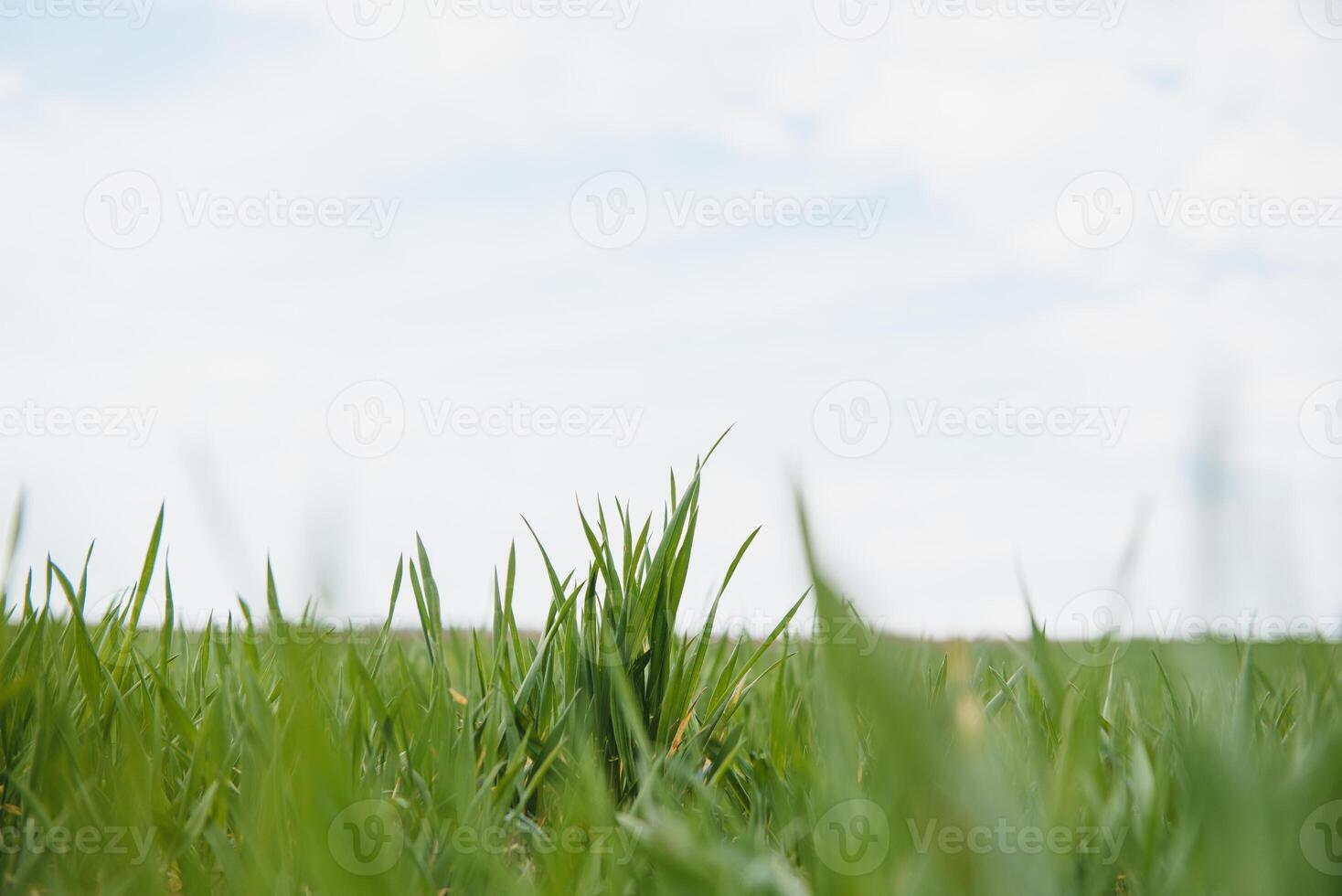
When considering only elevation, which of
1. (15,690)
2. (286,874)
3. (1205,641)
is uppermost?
(1205,641)

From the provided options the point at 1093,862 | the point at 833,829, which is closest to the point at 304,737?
the point at 833,829

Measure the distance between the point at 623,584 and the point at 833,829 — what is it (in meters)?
0.56

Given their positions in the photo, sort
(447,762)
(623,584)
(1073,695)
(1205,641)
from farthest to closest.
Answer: (623,584) → (447,762) → (1073,695) → (1205,641)

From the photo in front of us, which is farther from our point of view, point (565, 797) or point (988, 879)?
point (565, 797)

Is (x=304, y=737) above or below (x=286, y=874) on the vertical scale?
above

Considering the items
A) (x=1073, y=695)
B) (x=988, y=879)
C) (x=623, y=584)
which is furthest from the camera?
(x=623, y=584)

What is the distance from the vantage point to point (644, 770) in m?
1.01

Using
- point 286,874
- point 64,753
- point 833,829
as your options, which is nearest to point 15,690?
point 64,753

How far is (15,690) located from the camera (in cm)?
107

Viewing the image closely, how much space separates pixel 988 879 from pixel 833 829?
0.20m

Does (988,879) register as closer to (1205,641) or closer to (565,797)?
(1205,641)

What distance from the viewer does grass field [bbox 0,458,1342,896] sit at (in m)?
0.58

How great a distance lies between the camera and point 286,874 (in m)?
0.78

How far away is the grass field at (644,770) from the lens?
1.90 feet
